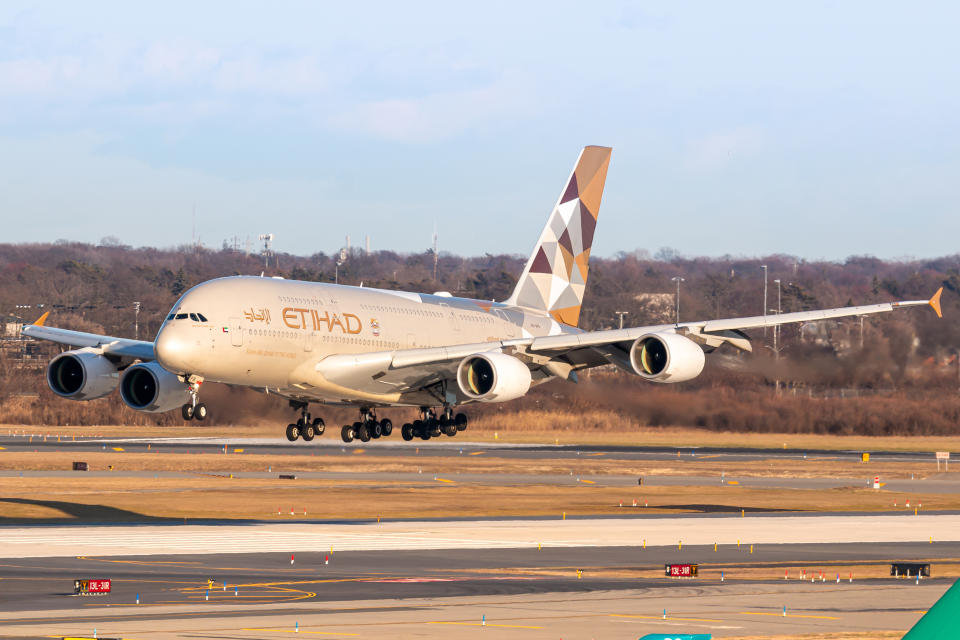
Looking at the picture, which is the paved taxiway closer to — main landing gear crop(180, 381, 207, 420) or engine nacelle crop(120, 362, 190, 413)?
main landing gear crop(180, 381, 207, 420)

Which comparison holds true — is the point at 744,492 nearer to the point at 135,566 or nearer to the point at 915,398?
the point at 915,398

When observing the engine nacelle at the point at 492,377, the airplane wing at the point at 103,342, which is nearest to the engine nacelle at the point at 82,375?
the airplane wing at the point at 103,342

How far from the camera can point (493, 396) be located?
53.7 meters

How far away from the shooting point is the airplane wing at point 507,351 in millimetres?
53156

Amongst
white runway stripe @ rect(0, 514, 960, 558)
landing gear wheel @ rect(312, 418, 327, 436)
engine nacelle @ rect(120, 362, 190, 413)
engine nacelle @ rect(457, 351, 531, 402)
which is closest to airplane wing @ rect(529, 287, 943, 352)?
engine nacelle @ rect(457, 351, 531, 402)

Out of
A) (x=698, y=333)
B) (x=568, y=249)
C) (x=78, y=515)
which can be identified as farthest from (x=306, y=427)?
(x=568, y=249)

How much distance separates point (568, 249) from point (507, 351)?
48.9ft

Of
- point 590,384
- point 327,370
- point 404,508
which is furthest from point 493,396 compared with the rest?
point 590,384

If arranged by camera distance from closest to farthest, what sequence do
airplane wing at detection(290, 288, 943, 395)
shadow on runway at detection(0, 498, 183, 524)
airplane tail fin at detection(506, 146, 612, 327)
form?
airplane wing at detection(290, 288, 943, 395), shadow on runway at detection(0, 498, 183, 524), airplane tail fin at detection(506, 146, 612, 327)

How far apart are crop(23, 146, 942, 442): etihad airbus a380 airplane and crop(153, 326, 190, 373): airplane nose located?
1.8 inches

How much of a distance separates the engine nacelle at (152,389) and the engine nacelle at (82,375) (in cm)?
133

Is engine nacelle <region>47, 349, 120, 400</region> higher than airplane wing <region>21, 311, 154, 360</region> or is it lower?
lower

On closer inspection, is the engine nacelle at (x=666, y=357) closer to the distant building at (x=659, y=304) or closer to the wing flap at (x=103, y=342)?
the wing flap at (x=103, y=342)

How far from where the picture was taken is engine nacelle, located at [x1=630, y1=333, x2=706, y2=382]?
53.9 m
